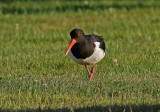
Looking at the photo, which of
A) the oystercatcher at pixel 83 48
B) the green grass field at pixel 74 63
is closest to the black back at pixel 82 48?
the oystercatcher at pixel 83 48

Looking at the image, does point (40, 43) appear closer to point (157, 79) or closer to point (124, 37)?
point (124, 37)

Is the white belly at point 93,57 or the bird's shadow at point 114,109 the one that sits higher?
the white belly at point 93,57

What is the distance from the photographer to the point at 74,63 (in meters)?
11.5

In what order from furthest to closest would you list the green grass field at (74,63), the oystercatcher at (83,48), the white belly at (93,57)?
the white belly at (93,57) → the oystercatcher at (83,48) → the green grass field at (74,63)

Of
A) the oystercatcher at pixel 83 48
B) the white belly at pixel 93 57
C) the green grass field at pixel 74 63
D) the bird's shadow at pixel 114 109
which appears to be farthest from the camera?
the white belly at pixel 93 57

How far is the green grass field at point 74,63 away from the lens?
312 inches

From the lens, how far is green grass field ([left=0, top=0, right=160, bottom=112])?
792cm

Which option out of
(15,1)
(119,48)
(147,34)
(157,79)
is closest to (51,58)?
(119,48)

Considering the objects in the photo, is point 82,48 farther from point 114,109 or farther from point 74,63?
point 114,109

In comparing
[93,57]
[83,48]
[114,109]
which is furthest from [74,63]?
[114,109]

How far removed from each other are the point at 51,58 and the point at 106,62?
1.42m

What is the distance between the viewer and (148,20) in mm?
17516

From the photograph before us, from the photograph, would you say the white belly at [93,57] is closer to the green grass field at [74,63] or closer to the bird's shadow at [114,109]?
the green grass field at [74,63]

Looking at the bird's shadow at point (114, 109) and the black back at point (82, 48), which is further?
the black back at point (82, 48)
